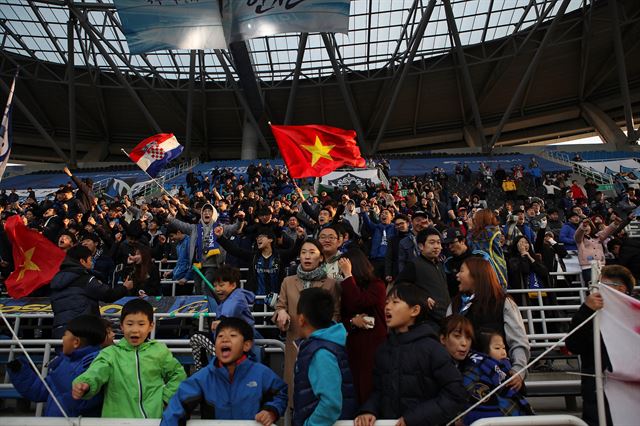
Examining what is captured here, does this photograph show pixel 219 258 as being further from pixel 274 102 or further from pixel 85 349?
pixel 274 102

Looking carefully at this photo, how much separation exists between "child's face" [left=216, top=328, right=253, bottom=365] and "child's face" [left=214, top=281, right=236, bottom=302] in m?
0.76

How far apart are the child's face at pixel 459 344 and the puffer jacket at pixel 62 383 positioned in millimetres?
2182

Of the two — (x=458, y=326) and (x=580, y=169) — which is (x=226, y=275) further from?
(x=580, y=169)

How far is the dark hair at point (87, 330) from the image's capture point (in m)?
3.05

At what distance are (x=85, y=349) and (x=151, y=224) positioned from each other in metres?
6.04

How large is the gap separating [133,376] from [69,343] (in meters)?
0.56

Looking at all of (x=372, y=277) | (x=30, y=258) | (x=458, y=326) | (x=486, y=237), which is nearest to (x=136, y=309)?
(x=372, y=277)

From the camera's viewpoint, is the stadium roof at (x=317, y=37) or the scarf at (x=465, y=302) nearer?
the scarf at (x=465, y=302)

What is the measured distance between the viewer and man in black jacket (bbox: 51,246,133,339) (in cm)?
416

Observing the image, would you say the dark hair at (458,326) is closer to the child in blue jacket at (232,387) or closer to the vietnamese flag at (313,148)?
the child in blue jacket at (232,387)

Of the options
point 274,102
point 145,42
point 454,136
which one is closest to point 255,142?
point 274,102

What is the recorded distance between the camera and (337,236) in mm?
3861

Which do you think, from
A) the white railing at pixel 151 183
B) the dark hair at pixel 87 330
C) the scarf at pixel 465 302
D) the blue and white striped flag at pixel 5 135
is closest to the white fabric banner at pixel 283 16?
the blue and white striped flag at pixel 5 135

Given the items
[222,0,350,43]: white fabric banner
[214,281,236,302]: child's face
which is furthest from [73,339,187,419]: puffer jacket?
[222,0,350,43]: white fabric banner
